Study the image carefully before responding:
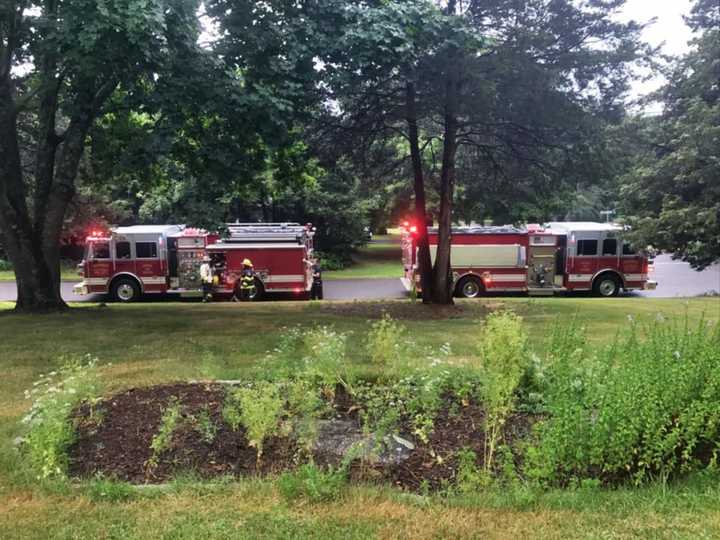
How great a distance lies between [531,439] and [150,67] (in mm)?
7014

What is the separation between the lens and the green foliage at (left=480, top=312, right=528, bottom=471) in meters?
3.83

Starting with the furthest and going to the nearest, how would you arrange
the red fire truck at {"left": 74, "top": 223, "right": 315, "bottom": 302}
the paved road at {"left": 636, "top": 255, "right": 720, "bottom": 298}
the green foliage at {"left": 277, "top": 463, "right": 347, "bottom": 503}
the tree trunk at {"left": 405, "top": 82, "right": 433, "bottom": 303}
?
the paved road at {"left": 636, "top": 255, "right": 720, "bottom": 298}
the red fire truck at {"left": 74, "top": 223, "right": 315, "bottom": 302}
the tree trunk at {"left": 405, "top": 82, "right": 433, "bottom": 303}
the green foliage at {"left": 277, "top": 463, "right": 347, "bottom": 503}

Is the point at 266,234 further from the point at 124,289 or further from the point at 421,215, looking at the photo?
the point at 421,215

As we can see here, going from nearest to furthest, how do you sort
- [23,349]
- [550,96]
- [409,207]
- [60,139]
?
1. [23,349]
2. [550,96]
3. [60,139]
4. [409,207]

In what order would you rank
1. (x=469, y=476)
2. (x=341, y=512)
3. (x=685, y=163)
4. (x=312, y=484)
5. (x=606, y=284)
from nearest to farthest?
(x=341, y=512)
(x=312, y=484)
(x=469, y=476)
(x=685, y=163)
(x=606, y=284)

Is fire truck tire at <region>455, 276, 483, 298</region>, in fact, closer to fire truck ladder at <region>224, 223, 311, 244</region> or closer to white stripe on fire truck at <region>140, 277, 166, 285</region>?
fire truck ladder at <region>224, 223, 311, 244</region>

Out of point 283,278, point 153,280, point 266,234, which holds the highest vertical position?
point 266,234

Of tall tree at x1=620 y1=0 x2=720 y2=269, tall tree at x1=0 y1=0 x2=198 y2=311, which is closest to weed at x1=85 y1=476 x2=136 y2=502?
tall tree at x1=0 y1=0 x2=198 y2=311

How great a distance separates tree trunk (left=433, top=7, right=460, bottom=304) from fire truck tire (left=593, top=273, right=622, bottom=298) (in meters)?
8.29

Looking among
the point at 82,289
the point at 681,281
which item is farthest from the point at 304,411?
the point at 681,281

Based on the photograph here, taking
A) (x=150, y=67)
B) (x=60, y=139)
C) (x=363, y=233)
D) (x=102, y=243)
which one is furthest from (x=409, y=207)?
(x=150, y=67)

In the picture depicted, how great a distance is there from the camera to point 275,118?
7.88 m

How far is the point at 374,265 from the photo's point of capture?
31328 mm

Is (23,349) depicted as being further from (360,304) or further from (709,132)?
(709,132)
